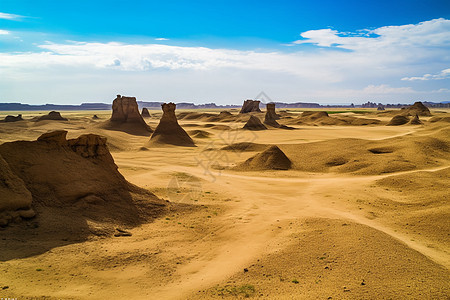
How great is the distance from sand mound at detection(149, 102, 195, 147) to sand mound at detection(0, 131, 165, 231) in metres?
19.4

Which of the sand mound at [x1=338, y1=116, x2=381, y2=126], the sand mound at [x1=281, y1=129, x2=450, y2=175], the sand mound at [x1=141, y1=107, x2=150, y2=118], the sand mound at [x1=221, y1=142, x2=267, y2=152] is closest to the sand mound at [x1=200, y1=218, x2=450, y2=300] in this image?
the sand mound at [x1=281, y1=129, x2=450, y2=175]

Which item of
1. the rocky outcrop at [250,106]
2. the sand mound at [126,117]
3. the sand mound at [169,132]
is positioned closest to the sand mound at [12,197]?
the sand mound at [169,132]

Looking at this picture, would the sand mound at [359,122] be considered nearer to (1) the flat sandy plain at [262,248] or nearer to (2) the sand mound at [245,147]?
(2) the sand mound at [245,147]

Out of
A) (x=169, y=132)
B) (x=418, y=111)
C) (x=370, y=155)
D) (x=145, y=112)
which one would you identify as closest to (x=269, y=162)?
(x=370, y=155)

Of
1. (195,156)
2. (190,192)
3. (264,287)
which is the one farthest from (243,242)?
(195,156)

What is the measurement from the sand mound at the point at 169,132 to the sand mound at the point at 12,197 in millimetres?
22519

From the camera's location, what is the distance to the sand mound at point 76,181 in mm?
8398

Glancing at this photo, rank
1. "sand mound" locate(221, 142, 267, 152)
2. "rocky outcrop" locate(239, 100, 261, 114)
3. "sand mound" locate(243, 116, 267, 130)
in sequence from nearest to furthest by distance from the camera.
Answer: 1. "sand mound" locate(221, 142, 267, 152)
2. "sand mound" locate(243, 116, 267, 130)
3. "rocky outcrop" locate(239, 100, 261, 114)

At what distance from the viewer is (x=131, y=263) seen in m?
6.64

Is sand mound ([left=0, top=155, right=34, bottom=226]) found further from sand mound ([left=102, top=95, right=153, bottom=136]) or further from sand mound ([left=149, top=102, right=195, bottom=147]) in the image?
sand mound ([left=102, top=95, right=153, bottom=136])

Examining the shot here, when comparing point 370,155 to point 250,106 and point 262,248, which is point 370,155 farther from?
point 250,106

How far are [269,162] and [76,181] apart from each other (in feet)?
41.1

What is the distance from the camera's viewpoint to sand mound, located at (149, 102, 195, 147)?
100.0 feet

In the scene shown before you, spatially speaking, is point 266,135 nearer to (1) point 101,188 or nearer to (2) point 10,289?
(1) point 101,188
